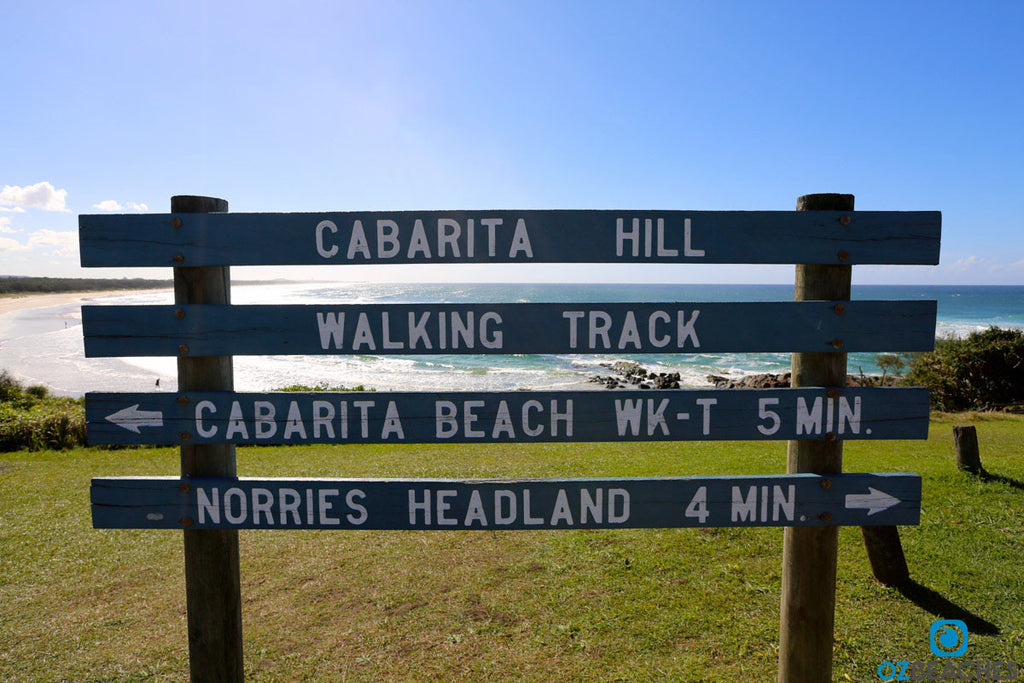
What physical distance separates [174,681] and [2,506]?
544 centimetres

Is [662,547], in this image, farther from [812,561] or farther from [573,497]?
[573,497]

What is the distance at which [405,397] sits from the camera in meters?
2.84

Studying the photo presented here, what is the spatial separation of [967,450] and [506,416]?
24.0ft

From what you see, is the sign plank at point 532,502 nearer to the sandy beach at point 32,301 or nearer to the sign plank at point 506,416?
the sign plank at point 506,416

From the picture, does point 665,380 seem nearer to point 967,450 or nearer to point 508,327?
point 967,450

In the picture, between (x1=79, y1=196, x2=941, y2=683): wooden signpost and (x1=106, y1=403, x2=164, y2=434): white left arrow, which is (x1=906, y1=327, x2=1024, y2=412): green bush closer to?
(x1=79, y1=196, x2=941, y2=683): wooden signpost

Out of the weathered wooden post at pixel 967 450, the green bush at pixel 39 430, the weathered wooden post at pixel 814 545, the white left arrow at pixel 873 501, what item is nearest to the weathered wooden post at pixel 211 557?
the weathered wooden post at pixel 814 545

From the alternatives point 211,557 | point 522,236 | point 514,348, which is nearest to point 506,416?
point 514,348

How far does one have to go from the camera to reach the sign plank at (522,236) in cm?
279

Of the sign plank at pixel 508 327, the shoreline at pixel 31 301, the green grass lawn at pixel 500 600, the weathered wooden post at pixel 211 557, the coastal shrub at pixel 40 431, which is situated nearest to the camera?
the sign plank at pixel 508 327

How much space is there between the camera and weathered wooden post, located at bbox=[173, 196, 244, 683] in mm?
2873

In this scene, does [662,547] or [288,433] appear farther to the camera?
[662,547]

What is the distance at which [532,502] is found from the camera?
286cm

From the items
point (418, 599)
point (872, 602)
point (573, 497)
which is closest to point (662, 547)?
point (872, 602)
